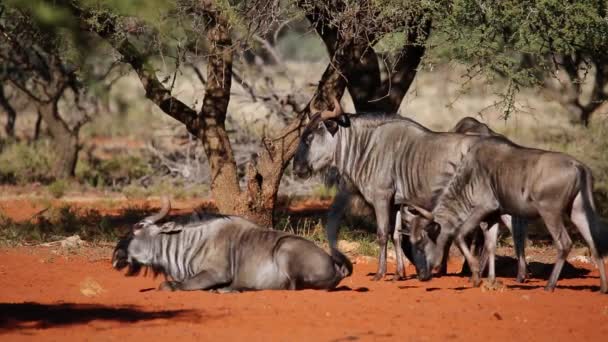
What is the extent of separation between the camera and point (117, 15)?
12383 mm

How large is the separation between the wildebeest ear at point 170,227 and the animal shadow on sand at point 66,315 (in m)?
1.62

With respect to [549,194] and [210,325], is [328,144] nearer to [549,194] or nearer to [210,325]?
[549,194]

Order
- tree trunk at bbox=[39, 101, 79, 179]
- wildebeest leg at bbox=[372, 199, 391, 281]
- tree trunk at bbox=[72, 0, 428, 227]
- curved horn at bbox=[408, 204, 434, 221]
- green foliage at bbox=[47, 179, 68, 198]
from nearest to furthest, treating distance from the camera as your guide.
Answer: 1. curved horn at bbox=[408, 204, 434, 221]
2. wildebeest leg at bbox=[372, 199, 391, 281]
3. tree trunk at bbox=[72, 0, 428, 227]
4. green foliage at bbox=[47, 179, 68, 198]
5. tree trunk at bbox=[39, 101, 79, 179]

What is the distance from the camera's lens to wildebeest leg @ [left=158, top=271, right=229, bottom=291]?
10.3 meters

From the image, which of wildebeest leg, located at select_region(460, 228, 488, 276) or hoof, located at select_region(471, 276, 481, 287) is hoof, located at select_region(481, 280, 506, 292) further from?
wildebeest leg, located at select_region(460, 228, 488, 276)

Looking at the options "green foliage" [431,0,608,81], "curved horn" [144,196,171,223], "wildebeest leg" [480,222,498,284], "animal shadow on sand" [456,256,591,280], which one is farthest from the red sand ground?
"green foliage" [431,0,608,81]

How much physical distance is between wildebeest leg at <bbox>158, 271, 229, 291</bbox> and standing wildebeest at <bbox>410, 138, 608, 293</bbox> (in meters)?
2.19

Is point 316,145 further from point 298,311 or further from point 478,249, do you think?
point 298,311

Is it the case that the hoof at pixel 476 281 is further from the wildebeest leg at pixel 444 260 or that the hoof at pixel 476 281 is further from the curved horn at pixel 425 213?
the curved horn at pixel 425 213

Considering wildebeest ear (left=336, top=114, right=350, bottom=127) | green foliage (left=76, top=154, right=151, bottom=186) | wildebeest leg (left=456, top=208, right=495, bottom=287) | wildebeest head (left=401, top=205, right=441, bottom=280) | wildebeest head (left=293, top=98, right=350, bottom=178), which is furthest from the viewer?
green foliage (left=76, top=154, right=151, bottom=186)

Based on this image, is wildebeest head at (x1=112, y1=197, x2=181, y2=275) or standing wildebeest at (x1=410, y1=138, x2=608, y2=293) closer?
standing wildebeest at (x1=410, y1=138, x2=608, y2=293)

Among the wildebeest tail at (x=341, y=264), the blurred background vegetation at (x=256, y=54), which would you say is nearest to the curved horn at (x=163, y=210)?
the wildebeest tail at (x=341, y=264)

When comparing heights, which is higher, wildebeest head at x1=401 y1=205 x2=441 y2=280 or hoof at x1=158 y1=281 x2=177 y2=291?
wildebeest head at x1=401 y1=205 x2=441 y2=280

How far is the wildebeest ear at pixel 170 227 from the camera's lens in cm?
1074
